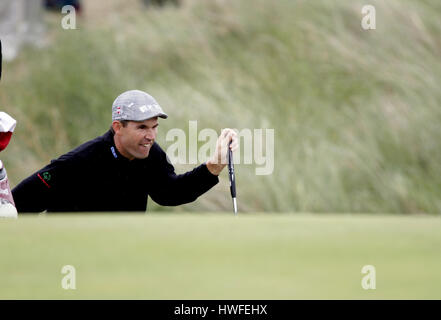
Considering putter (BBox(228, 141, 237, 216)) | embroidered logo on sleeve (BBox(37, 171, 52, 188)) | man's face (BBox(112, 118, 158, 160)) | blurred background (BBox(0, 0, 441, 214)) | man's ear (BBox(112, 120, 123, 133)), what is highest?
blurred background (BBox(0, 0, 441, 214))

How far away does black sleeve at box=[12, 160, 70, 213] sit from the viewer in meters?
3.18

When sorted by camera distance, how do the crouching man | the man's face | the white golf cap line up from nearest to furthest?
1. the white golf cap
2. the man's face
3. the crouching man

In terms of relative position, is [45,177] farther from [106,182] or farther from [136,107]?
[136,107]

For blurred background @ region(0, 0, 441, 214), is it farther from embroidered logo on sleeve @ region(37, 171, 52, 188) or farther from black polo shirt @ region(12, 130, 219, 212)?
embroidered logo on sleeve @ region(37, 171, 52, 188)

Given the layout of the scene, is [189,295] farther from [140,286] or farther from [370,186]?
[370,186]

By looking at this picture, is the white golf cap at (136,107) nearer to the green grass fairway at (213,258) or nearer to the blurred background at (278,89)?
the green grass fairway at (213,258)

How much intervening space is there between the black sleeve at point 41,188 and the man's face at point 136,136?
24 cm

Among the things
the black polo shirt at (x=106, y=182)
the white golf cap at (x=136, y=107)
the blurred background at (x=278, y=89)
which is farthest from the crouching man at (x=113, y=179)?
the blurred background at (x=278, y=89)

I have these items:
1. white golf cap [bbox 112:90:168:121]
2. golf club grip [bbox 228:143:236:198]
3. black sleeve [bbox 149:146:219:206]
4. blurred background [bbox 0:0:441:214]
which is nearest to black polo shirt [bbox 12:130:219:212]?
black sleeve [bbox 149:146:219:206]

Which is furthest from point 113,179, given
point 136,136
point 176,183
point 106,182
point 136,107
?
point 136,107

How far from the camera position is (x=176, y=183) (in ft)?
10.6

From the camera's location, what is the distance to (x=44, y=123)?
1168 cm

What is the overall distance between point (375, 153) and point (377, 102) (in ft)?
Answer: 3.08

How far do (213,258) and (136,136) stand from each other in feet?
8.30
